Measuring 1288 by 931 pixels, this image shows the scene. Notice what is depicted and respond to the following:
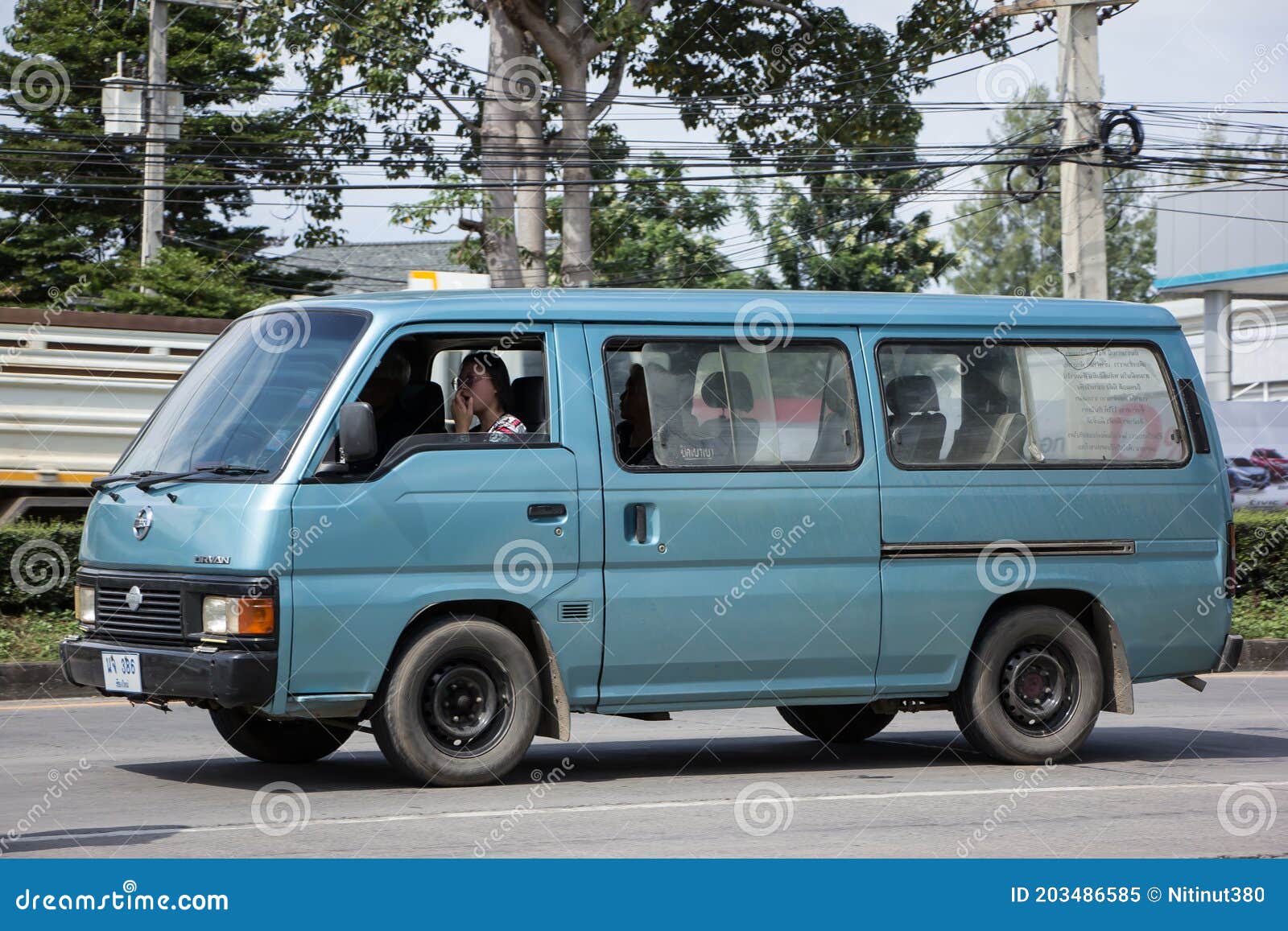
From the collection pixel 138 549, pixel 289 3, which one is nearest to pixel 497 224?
pixel 289 3

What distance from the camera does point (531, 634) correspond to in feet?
25.2

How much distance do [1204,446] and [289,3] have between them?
15656 millimetres

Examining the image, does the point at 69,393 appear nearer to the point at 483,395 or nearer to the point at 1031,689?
the point at 483,395

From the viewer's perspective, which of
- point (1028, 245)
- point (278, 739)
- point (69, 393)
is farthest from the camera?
point (1028, 245)

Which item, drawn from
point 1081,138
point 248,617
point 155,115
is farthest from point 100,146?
point 248,617

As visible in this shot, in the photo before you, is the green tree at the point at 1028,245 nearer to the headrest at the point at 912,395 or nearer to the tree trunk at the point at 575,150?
the tree trunk at the point at 575,150

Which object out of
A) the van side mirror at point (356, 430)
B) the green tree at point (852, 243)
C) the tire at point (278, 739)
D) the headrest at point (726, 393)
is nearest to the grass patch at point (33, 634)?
the tire at point (278, 739)

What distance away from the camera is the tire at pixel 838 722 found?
31.7 feet

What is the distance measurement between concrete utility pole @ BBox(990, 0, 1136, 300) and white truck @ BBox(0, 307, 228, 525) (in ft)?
29.4

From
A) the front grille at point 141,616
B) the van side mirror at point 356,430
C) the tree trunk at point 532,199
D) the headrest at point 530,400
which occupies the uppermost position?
the tree trunk at point 532,199

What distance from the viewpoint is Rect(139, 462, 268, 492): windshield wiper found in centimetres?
720

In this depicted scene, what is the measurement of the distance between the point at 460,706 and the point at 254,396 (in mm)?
1674

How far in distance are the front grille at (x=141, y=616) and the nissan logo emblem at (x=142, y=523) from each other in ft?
0.77

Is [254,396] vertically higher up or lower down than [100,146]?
lower down
